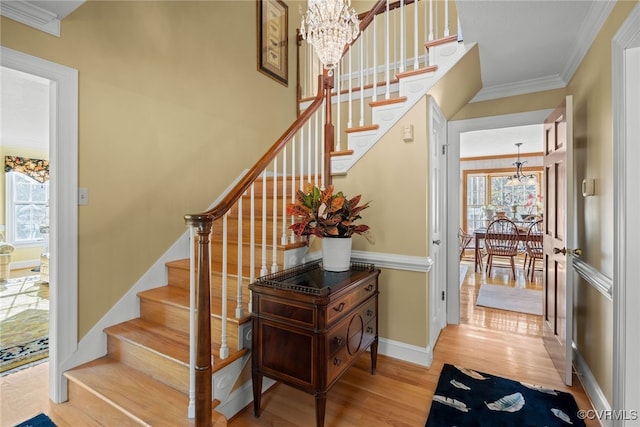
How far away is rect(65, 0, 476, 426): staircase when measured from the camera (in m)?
1.56

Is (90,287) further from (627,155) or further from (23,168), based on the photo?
(23,168)

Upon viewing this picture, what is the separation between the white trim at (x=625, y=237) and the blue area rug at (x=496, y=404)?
35 cm

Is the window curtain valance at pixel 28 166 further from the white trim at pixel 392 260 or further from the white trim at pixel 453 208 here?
the white trim at pixel 453 208

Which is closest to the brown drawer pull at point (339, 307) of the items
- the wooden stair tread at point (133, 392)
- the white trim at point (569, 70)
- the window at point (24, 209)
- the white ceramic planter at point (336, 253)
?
the white ceramic planter at point (336, 253)

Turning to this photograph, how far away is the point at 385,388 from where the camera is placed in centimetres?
214

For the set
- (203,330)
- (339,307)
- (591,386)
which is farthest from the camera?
(591,386)

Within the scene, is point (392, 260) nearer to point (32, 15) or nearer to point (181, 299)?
point (181, 299)

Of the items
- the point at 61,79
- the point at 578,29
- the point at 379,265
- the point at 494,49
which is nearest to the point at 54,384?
the point at 61,79

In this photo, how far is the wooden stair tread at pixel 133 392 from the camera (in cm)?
156

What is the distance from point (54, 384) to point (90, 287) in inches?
23.4

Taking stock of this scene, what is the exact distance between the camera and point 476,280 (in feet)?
17.3

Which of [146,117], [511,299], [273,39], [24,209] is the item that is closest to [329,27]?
[146,117]

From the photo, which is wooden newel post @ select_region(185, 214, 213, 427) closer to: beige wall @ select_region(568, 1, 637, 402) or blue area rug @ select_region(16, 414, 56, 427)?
blue area rug @ select_region(16, 414, 56, 427)

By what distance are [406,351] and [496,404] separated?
70 cm
